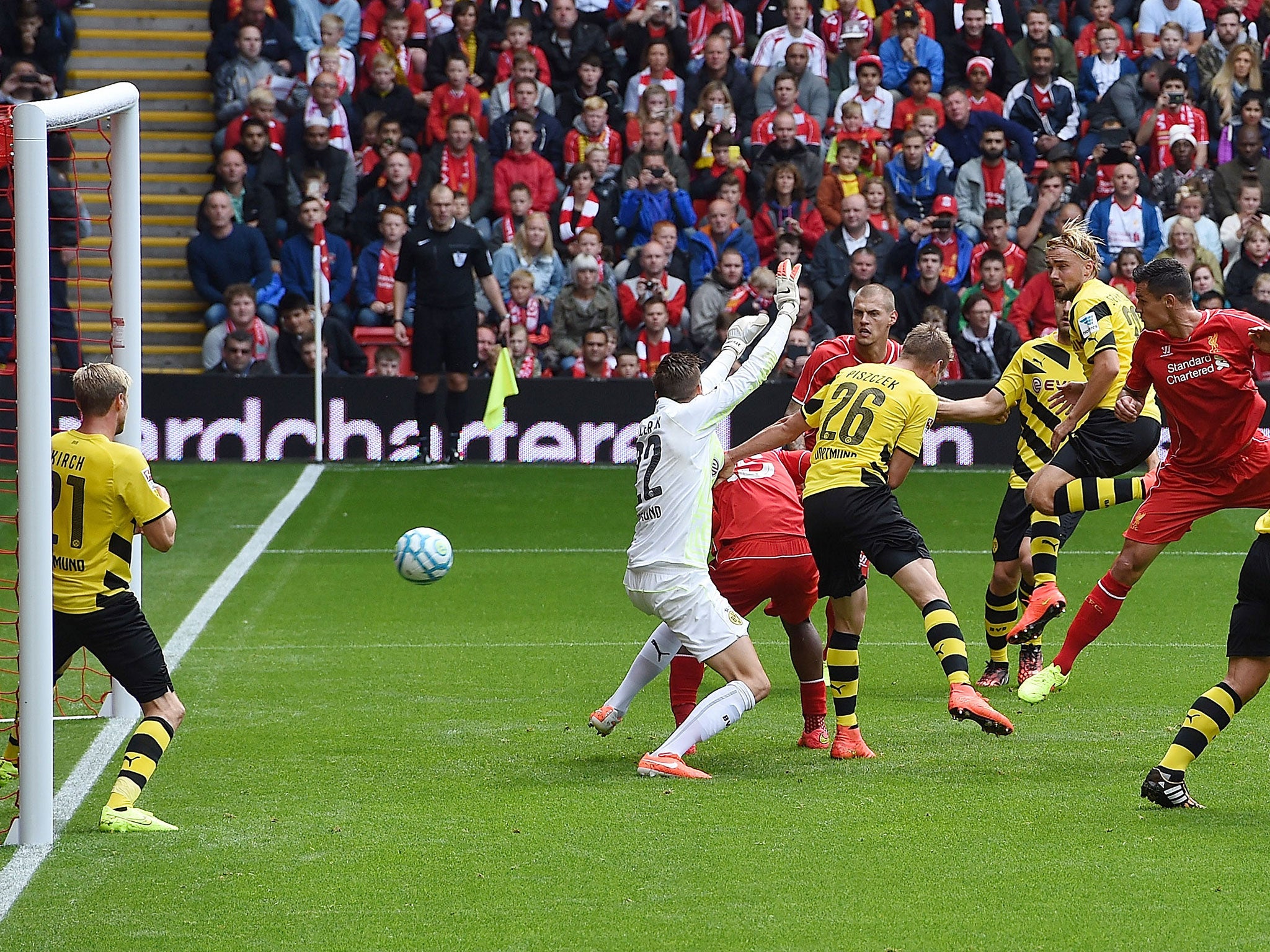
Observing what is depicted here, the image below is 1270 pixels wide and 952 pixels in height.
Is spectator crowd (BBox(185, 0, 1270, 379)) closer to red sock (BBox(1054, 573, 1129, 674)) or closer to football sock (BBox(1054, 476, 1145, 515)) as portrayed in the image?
football sock (BBox(1054, 476, 1145, 515))

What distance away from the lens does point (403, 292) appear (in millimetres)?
17500

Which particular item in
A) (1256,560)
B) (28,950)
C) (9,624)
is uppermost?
(1256,560)

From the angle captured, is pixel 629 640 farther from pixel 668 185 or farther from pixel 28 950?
pixel 668 185

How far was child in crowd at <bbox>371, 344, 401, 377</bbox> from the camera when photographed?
1742cm

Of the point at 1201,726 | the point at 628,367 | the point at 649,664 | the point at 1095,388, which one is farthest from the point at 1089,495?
the point at 628,367

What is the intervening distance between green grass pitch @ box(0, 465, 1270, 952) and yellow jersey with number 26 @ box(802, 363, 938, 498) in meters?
1.23

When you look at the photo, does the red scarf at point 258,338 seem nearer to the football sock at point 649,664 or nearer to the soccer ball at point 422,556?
the soccer ball at point 422,556

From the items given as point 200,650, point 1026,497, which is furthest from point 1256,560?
point 200,650

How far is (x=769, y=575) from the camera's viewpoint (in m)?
7.64

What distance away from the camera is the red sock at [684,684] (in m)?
7.81

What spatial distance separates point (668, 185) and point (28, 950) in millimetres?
14495

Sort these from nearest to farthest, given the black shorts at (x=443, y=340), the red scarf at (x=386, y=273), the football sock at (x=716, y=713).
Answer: the football sock at (x=716, y=713)
the black shorts at (x=443, y=340)
the red scarf at (x=386, y=273)

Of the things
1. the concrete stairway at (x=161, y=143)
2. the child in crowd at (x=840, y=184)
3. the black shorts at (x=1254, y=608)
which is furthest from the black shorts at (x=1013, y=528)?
the concrete stairway at (x=161, y=143)

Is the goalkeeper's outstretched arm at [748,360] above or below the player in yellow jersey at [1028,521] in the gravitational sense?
above
